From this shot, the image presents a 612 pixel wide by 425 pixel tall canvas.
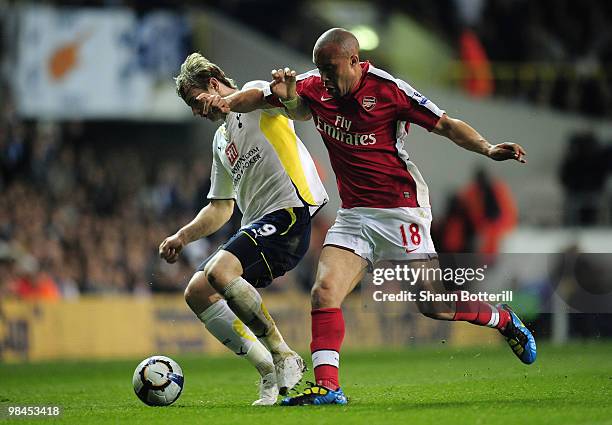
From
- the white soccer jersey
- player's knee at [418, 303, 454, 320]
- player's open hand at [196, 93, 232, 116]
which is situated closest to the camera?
player's open hand at [196, 93, 232, 116]

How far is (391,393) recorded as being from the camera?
8.65 m

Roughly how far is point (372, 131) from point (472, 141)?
0.65 meters

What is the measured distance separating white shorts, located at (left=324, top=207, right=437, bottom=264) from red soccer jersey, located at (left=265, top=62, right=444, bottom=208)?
6cm

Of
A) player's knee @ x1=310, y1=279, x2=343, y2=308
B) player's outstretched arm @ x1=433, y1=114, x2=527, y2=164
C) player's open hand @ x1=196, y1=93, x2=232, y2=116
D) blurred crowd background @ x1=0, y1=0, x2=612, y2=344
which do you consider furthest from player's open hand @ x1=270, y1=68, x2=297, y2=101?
blurred crowd background @ x1=0, y1=0, x2=612, y2=344

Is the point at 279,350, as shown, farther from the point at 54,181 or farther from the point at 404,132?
the point at 54,181

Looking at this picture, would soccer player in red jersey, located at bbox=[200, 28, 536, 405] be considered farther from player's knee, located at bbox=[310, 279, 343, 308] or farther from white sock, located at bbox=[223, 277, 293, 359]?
white sock, located at bbox=[223, 277, 293, 359]

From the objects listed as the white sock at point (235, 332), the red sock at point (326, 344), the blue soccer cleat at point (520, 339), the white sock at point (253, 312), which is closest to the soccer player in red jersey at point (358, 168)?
the red sock at point (326, 344)

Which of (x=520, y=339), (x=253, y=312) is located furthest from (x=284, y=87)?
(x=520, y=339)

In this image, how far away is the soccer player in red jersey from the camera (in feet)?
24.3

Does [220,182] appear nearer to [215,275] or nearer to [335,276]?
[215,275]

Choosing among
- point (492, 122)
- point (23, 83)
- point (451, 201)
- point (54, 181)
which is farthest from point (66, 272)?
point (492, 122)

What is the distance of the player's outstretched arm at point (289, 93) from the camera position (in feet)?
25.3

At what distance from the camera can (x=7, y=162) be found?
18.7 meters

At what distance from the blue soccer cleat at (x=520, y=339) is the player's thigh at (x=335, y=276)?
47.4 inches
